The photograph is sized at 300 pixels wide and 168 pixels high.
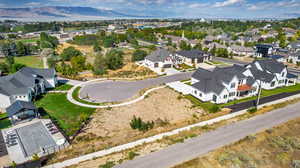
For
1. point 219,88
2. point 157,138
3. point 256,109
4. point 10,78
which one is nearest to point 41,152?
point 157,138

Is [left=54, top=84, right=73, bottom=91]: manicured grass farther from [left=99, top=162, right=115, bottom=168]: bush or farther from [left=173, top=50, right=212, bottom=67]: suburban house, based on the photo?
[left=173, top=50, right=212, bottom=67]: suburban house

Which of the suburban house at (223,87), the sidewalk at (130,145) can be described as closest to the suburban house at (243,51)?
the suburban house at (223,87)

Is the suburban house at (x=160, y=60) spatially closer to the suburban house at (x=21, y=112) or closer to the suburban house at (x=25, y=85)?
the suburban house at (x=25, y=85)

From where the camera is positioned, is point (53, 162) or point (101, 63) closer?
point (53, 162)

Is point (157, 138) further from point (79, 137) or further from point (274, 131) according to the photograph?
point (274, 131)

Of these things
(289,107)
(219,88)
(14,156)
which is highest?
(219,88)

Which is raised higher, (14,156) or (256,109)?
(256,109)

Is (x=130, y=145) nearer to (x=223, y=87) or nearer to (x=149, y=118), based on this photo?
(x=149, y=118)

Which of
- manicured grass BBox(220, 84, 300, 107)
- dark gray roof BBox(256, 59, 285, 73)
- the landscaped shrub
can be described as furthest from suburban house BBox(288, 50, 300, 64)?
the landscaped shrub
